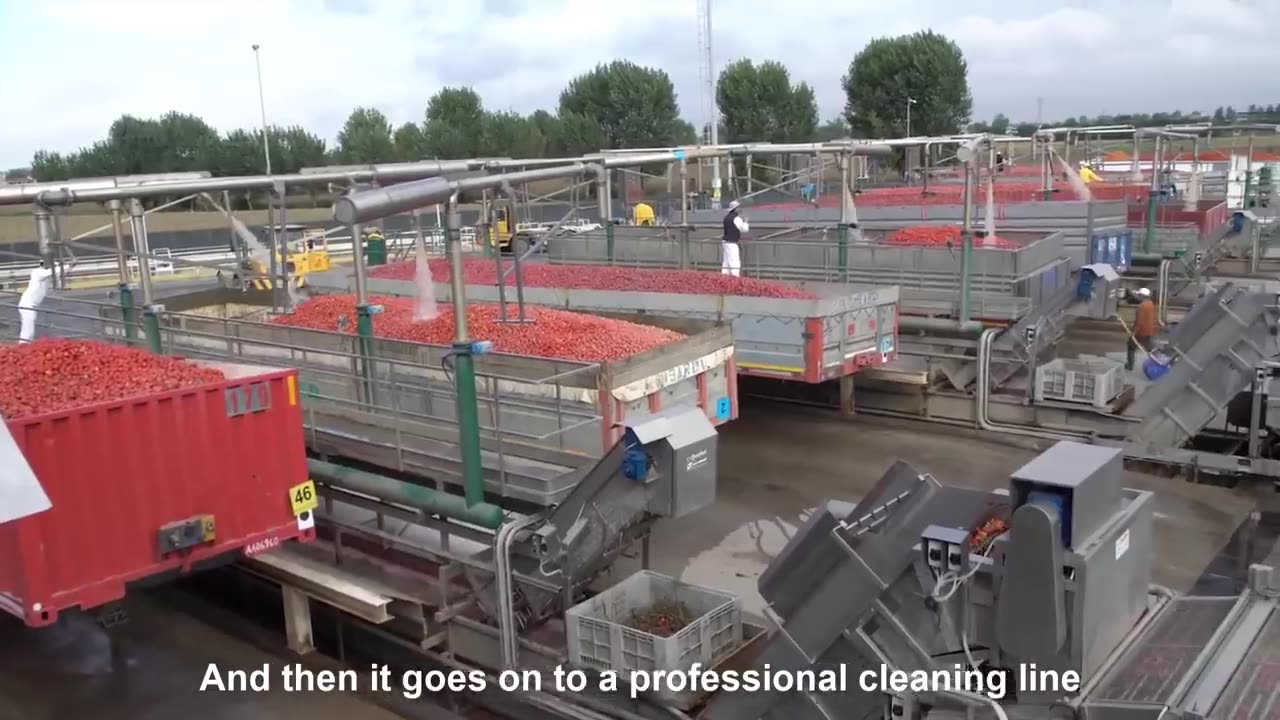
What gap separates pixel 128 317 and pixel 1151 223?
16.2 m

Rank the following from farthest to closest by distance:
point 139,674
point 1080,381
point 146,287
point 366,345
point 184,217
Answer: point 184,217 < point 1080,381 < point 146,287 < point 366,345 < point 139,674

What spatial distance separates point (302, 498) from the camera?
6.48 meters

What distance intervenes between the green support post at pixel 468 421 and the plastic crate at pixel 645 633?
99cm

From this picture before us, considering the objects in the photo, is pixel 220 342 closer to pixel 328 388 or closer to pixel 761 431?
pixel 328 388

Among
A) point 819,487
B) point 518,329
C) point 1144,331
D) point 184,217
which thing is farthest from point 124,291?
point 184,217

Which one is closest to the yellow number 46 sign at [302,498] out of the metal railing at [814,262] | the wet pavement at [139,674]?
the wet pavement at [139,674]

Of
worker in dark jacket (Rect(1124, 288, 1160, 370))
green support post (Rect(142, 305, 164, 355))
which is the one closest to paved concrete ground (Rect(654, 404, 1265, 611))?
worker in dark jacket (Rect(1124, 288, 1160, 370))

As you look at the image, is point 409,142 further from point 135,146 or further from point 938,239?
point 938,239

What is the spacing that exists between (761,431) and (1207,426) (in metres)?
4.69

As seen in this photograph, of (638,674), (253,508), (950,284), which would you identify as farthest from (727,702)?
(950,284)

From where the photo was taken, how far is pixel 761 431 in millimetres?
12008

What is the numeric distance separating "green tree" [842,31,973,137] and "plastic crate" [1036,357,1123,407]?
48.1 meters

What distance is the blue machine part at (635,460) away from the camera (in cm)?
580

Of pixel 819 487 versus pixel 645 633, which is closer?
pixel 645 633
